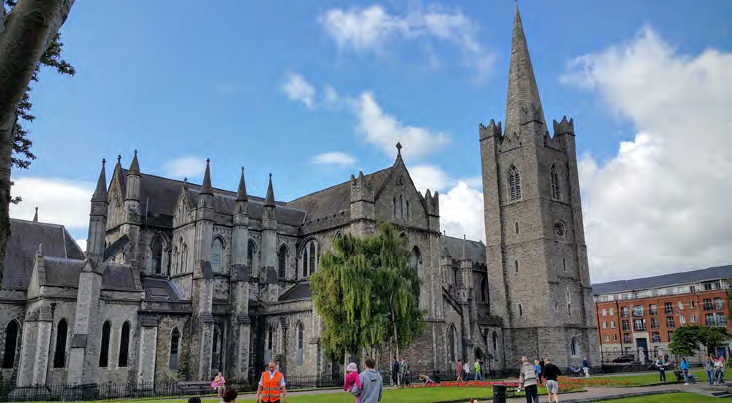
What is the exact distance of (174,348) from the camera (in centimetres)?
4016

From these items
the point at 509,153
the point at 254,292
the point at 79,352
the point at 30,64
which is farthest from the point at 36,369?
the point at 509,153

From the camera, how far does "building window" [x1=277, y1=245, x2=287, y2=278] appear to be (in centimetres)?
4866

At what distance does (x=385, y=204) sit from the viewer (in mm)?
45562

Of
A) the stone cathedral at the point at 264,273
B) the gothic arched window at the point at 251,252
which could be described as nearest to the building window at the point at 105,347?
the stone cathedral at the point at 264,273

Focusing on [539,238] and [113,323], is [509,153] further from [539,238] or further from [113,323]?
[113,323]

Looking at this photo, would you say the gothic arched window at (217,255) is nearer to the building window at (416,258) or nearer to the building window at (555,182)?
the building window at (416,258)

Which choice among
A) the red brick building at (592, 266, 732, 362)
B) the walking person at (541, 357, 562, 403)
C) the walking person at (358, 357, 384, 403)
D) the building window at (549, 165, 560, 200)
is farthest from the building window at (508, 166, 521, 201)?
the walking person at (358, 357, 384, 403)

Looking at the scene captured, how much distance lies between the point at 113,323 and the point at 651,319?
77991mm

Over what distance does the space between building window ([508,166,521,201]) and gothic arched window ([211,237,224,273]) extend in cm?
3063

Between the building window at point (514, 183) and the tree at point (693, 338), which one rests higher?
the building window at point (514, 183)

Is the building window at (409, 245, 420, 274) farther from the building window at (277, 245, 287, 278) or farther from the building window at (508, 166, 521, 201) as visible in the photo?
the building window at (508, 166, 521, 201)

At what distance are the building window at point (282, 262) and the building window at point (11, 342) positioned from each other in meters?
18.9

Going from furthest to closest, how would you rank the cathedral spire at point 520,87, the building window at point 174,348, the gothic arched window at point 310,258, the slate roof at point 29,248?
1. the cathedral spire at point 520,87
2. the gothic arched window at point 310,258
3. the building window at point 174,348
4. the slate roof at point 29,248

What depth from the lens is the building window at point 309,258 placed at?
4853 centimetres
